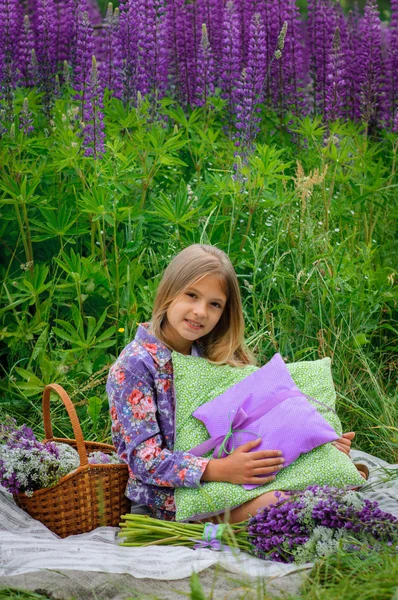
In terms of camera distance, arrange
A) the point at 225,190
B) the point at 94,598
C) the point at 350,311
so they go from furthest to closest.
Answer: the point at 225,190, the point at 350,311, the point at 94,598

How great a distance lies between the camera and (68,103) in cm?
548

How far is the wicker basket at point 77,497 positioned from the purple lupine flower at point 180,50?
3.34 m

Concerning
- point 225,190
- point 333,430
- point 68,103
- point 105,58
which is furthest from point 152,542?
point 105,58

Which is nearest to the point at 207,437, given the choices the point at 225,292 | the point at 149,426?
the point at 149,426

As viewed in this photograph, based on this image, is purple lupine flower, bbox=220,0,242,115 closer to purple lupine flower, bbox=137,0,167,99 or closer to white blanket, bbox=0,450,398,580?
purple lupine flower, bbox=137,0,167,99

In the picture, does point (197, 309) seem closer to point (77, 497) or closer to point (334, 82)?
point (77, 497)

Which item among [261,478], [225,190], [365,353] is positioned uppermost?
[225,190]

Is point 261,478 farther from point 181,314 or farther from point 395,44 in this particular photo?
point 395,44

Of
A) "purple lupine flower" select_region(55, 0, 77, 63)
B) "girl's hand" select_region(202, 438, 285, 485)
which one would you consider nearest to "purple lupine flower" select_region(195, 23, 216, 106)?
"purple lupine flower" select_region(55, 0, 77, 63)

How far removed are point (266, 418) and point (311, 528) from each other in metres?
0.47

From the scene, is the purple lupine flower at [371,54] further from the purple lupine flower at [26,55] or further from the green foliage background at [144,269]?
the purple lupine flower at [26,55]

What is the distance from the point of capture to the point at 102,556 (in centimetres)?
284

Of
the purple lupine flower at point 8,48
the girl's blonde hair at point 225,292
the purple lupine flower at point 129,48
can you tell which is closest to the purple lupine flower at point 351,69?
the purple lupine flower at point 129,48

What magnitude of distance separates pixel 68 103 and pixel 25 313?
1628 mm
